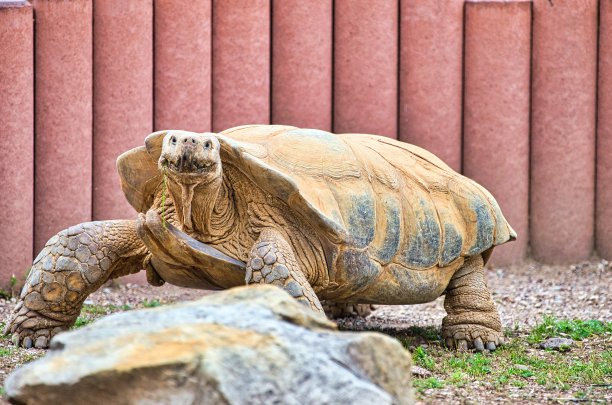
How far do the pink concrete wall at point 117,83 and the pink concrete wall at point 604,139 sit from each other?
10.9ft

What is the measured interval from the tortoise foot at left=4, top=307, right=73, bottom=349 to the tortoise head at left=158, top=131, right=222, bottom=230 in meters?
1.03

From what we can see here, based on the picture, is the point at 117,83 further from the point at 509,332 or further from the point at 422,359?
the point at 422,359

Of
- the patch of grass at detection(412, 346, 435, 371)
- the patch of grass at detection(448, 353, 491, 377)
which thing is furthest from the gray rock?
the patch of grass at detection(412, 346, 435, 371)

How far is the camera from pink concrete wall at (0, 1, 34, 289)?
6.89 metres

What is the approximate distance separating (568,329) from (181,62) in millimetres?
3105

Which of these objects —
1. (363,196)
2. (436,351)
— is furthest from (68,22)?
(436,351)

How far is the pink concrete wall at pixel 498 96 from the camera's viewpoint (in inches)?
319

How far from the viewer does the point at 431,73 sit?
26.4ft

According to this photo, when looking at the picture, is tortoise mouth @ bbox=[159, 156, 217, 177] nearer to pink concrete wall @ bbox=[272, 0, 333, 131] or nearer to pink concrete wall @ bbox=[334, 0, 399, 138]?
pink concrete wall @ bbox=[272, 0, 333, 131]

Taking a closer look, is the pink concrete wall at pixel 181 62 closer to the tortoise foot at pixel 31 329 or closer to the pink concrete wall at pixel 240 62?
the pink concrete wall at pixel 240 62

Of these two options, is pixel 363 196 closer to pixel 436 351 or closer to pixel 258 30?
pixel 436 351

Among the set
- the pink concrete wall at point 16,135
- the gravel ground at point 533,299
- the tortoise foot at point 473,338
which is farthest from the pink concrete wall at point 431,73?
the pink concrete wall at point 16,135

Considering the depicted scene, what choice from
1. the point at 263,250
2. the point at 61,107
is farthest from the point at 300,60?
the point at 263,250

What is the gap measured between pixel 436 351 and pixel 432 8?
331 cm
